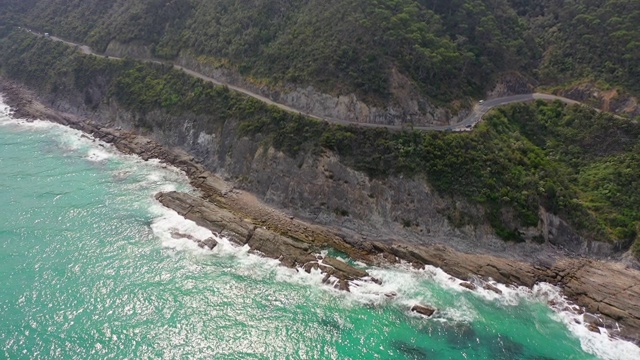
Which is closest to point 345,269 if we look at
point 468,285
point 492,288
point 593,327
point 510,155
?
point 468,285

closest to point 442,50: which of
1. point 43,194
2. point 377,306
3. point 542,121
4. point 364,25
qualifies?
point 364,25

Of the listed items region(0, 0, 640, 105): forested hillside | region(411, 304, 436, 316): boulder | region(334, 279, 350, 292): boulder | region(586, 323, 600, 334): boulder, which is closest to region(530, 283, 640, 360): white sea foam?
region(586, 323, 600, 334): boulder

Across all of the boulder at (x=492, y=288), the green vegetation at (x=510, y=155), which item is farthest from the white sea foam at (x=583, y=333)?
the green vegetation at (x=510, y=155)

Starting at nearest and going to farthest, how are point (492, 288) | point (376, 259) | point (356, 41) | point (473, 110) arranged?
point (492, 288) → point (376, 259) → point (473, 110) → point (356, 41)

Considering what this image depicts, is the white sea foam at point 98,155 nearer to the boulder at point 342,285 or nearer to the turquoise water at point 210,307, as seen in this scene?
the turquoise water at point 210,307

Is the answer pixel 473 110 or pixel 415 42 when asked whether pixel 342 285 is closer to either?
pixel 473 110
